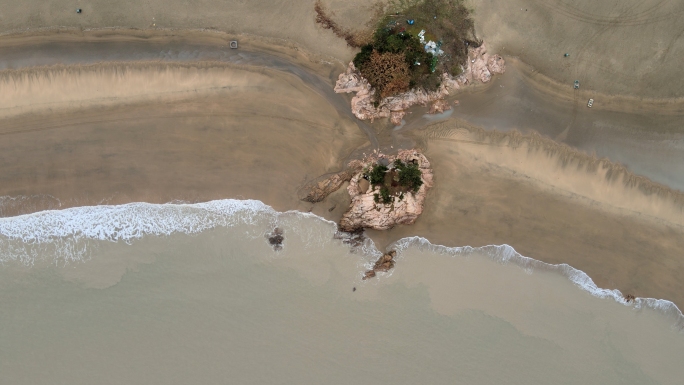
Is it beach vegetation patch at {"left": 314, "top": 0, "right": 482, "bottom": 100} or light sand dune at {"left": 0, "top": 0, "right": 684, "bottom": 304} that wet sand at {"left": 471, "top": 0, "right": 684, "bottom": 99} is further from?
beach vegetation patch at {"left": 314, "top": 0, "right": 482, "bottom": 100}

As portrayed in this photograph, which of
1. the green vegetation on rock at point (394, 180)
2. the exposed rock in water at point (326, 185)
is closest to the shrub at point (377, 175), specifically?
the green vegetation on rock at point (394, 180)

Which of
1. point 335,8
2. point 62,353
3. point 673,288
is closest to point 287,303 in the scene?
point 62,353

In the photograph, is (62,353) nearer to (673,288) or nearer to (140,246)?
(140,246)

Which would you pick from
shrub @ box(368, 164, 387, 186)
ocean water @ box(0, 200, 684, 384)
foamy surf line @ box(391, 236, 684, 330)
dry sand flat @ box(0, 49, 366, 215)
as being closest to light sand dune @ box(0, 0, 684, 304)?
dry sand flat @ box(0, 49, 366, 215)

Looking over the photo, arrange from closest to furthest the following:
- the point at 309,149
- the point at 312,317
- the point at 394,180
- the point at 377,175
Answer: the point at 377,175
the point at 394,180
the point at 312,317
the point at 309,149

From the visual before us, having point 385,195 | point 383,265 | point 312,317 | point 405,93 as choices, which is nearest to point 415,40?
point 405,93

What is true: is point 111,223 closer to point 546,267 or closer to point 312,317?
point 312,317
